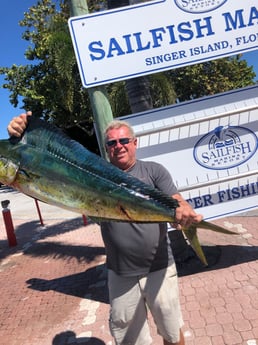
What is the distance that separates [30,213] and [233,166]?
1063 cm

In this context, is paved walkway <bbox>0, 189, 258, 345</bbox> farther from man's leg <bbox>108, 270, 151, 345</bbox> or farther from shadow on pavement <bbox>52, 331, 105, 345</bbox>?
man's leg <bbox>108, 270, 151, 345</bbox>

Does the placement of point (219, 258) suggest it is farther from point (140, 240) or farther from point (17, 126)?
point (17, 126)

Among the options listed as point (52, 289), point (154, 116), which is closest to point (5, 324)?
point (52, 289)

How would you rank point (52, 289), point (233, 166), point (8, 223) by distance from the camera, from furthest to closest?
point (8, 223)
point (52, 289)
point (233, 166)

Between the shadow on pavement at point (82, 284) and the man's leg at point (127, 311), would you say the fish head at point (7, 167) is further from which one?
→ the shadow on pavement at point (82, 284)

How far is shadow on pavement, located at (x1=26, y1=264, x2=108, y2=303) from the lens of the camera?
15.8 ft

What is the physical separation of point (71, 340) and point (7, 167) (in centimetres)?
293

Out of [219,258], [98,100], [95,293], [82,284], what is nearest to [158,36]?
[98,100]

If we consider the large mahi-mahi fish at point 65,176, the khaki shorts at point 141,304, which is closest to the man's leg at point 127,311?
the khaki shorts at point 141,304

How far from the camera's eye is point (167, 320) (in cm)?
246

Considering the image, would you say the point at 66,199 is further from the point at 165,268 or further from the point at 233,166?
the point at 233,166

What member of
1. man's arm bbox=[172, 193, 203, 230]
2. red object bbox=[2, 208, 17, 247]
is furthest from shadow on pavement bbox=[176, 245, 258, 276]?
red object bbox=[2, 208, 17, 247]

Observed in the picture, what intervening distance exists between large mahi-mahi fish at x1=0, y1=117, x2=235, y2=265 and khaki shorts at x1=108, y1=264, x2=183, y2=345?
1.04 metres

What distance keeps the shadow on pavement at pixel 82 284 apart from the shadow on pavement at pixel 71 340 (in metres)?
0.76
